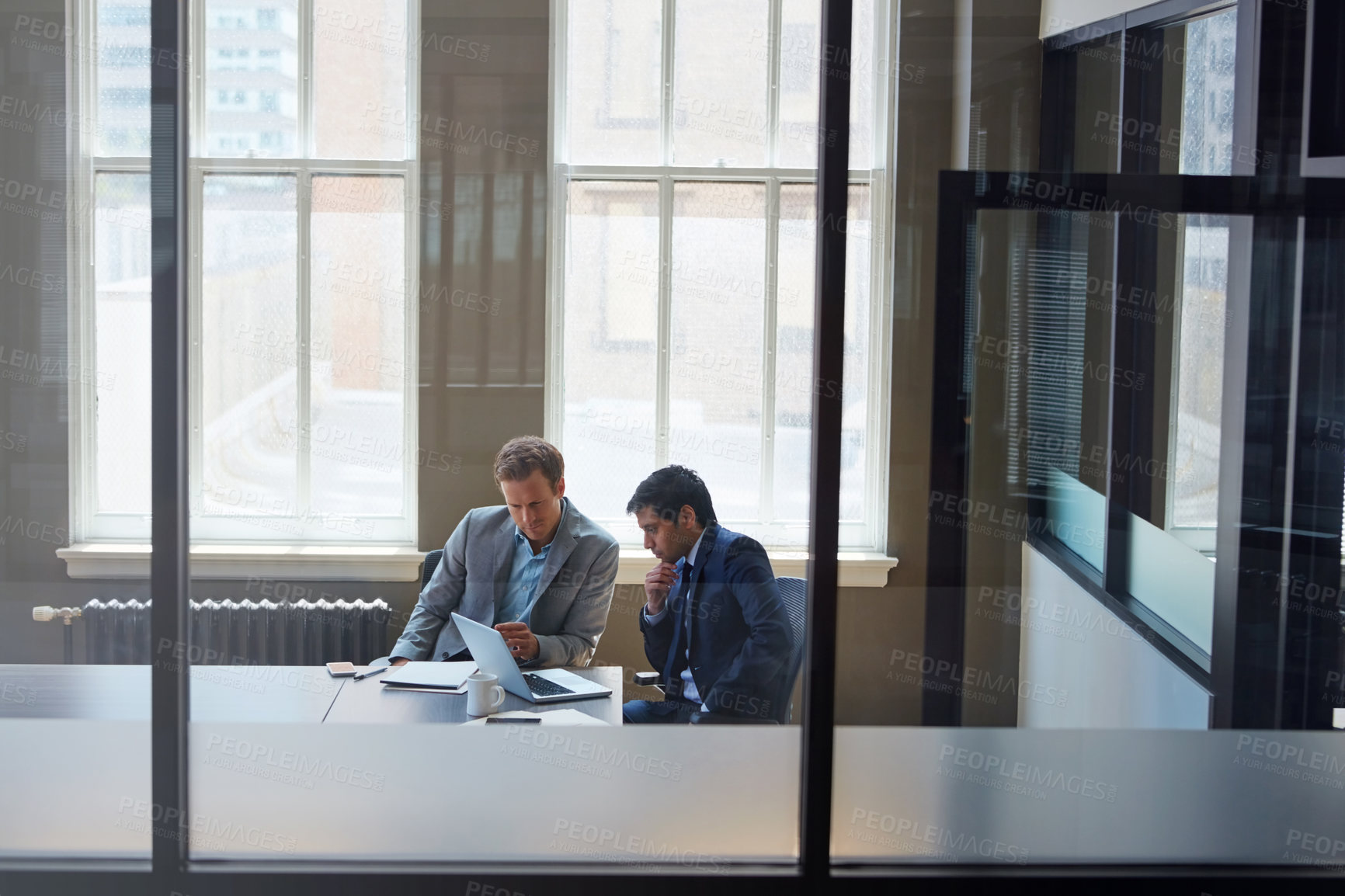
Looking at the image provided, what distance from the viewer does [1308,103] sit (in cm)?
203

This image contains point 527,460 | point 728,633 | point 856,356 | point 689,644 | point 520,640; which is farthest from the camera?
point 527,460

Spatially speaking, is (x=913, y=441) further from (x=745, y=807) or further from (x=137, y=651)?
(x=137, y=651)

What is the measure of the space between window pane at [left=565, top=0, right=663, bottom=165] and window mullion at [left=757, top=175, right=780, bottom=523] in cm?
47

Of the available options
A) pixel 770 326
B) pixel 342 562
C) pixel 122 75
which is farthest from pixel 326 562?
pixel 122 75

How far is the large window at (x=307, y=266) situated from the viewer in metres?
3.90

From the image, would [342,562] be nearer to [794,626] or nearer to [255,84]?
[255,84]

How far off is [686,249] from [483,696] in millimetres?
2088

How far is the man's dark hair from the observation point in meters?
3.05

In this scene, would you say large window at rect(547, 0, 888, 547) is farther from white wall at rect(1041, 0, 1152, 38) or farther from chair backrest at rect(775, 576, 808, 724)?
white wall at rect(1041, 0, 1152, 38)

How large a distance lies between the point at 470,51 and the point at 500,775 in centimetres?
271

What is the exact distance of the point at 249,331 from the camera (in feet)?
13.1

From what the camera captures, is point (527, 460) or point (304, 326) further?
point (304, 326)

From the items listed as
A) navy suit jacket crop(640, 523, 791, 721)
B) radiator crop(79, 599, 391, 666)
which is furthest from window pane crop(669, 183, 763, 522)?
radiator crop(79, 599, 391, 666)

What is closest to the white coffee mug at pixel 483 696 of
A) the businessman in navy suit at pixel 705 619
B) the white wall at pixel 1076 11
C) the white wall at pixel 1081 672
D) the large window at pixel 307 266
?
the businessman in navy suit at pixel 705 619
